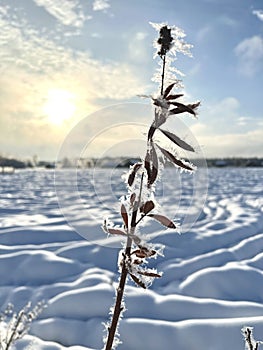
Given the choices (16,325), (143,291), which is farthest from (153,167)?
(143,291)

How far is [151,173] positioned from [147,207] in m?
0.06

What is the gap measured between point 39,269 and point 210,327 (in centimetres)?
257

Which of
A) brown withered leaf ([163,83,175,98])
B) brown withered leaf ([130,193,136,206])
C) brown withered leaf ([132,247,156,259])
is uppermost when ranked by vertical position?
brown withered leaf ([163,83,175,98])

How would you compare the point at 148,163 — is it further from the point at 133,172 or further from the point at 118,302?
the point at 118,302

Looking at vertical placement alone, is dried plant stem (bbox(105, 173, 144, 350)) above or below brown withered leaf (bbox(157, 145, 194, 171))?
below

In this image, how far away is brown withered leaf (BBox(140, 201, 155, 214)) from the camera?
0.60 meters

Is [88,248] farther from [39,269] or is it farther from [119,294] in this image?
[119,294]

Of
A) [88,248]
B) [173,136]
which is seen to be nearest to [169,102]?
[173,136]

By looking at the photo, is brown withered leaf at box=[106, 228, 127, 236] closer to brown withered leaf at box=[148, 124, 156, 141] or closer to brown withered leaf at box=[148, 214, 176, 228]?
brown withered leaf at box=[148, 214, 176, 228]

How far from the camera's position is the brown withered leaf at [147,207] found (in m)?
0.60

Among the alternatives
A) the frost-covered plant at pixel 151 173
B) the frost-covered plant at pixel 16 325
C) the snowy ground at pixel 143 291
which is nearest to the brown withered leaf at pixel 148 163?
the frost-covered plant at pixel 151 173

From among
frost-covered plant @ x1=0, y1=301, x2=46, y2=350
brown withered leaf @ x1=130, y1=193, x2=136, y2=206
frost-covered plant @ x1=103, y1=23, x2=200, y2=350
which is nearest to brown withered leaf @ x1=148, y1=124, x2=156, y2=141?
frost-covered plant @ x1=103, y1=23, x2=200, y2=350

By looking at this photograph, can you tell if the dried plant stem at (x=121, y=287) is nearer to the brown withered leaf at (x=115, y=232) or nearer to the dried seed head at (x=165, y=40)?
the brown withered leaf at (x=115, y=232)

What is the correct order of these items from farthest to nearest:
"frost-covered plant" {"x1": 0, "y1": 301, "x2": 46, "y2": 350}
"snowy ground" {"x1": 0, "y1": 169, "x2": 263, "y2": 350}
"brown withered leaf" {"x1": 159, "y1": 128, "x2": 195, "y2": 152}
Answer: "snowy ground" {"x1": 0, "y1": 169, "x2": 263, "y2": 350} < "frost-covered plant" {"x1": 0, "y1": 301, "x2": 46, "y2": 350} < "brown withered leaf" {"x1": 159, "y1": 128, "x2": 195, "y2": 152}
